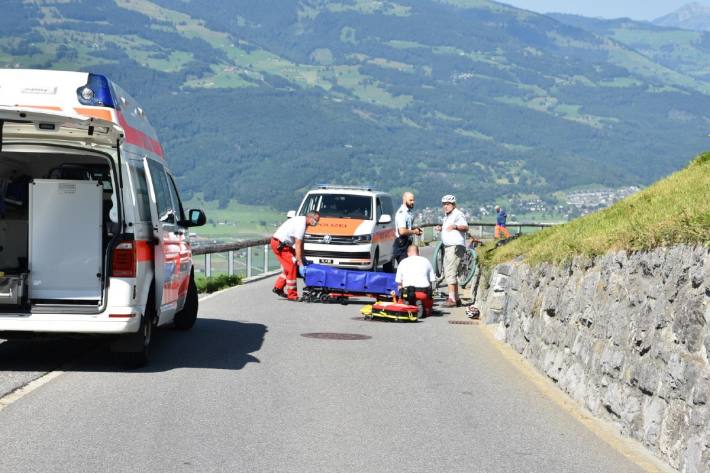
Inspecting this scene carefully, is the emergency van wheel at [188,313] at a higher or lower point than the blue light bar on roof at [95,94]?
lower

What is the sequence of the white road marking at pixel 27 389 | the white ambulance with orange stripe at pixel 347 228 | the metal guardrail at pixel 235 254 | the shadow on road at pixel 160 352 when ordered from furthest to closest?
the metal guardrail at pixel 235 254 → the white ambulance with orange stripe at pixel 347 228 → the shadow on road at pixel 160 352 → the white road marking at pixel 27 389

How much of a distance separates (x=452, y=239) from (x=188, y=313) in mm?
6744

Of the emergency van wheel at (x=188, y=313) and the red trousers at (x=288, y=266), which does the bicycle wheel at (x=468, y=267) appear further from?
the emergency van wheel at (x=188, y=313)

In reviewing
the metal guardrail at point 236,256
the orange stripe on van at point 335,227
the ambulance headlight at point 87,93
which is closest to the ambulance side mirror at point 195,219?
the ambulance headlight at point 87,93

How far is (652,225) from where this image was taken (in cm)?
1047

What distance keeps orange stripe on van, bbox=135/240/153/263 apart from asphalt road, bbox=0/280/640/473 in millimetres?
1071

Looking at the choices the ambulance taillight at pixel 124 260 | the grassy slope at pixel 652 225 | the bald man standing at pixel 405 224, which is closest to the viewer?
the grassy slope at pixel 652 225

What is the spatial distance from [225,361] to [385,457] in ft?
16.2

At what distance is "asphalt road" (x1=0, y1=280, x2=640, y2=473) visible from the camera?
8305 mm

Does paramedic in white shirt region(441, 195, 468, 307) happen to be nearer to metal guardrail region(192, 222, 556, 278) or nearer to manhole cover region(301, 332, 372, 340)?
manhole cover region(301, 332, 372, 340)

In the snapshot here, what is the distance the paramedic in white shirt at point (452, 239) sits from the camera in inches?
849

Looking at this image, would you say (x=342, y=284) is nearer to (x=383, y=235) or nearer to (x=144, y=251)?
(x=383, y=235)

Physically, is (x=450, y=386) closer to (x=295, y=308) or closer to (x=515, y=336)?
(x=515, y=336)

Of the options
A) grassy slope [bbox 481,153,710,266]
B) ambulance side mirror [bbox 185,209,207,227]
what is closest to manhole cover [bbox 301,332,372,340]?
ambulance side mirror [bbox 185,209,207,227]
